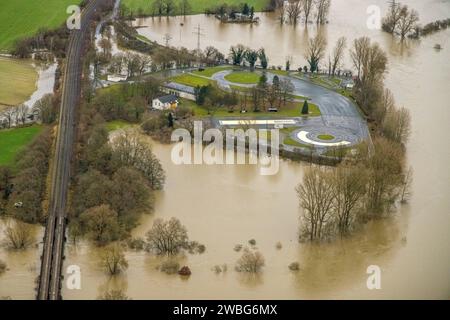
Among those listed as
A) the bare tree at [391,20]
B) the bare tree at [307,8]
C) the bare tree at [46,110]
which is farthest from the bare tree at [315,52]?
the bare tree at [46,110]

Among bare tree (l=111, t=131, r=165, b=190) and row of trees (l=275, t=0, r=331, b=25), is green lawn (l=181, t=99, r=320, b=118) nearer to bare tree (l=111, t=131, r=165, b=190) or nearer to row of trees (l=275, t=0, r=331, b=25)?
bare tree (l=111, t=131, r=165, b=190)

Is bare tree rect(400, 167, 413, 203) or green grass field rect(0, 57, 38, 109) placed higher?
green grass field rect(0, 57, 38, 109)

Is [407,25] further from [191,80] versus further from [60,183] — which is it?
[60,183]

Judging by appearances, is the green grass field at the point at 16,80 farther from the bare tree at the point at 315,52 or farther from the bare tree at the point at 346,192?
the bare tree at the point at 346,192

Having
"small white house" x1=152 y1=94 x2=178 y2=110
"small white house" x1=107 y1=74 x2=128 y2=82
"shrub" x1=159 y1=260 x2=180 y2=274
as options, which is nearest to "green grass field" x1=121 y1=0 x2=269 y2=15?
"small white house" x1=107 y1=74 x2=128 y2=82
